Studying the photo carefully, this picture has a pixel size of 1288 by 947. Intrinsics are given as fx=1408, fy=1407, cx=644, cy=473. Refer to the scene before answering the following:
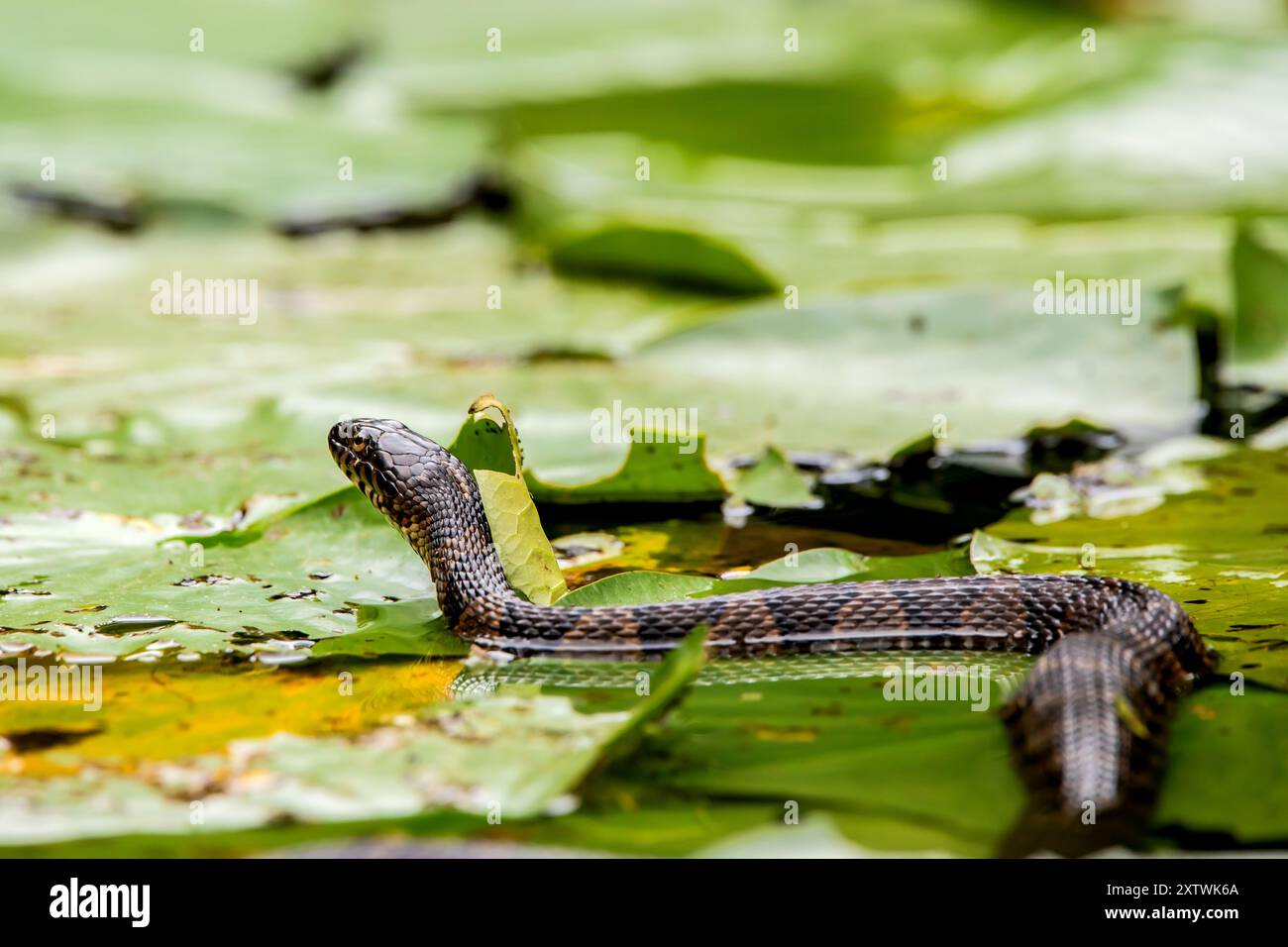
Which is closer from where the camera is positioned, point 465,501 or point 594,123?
point 465,501

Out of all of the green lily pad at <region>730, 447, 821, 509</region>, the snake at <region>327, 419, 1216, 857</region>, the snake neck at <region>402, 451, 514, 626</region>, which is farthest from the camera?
the green lily pad at <region>730, 447, 821, 509</region>

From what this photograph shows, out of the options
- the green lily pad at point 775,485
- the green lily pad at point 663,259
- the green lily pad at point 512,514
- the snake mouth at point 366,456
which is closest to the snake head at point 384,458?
the snake mouth at point 366,456

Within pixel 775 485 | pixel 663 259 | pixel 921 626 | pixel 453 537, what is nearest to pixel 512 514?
pixel 453 537

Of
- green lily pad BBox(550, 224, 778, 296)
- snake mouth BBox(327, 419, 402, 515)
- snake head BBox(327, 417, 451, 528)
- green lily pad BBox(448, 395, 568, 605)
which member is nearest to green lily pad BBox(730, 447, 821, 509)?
green lily pad BBox(448, 395, 568, 605)

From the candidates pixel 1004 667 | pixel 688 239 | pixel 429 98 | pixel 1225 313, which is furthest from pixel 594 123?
pixel 1004 667

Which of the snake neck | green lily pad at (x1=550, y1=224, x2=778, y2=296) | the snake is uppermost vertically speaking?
green lily pad at (x1=550, y1=224, x2=778, y2=296)

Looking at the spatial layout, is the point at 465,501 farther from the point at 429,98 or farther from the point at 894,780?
the point at 429,98

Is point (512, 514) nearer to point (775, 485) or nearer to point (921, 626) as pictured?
point (775, 485)

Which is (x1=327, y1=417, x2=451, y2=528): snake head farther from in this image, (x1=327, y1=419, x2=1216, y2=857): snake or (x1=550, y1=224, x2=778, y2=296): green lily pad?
(x1=550, y1=224, x2=778, y2=296): green lily pad
